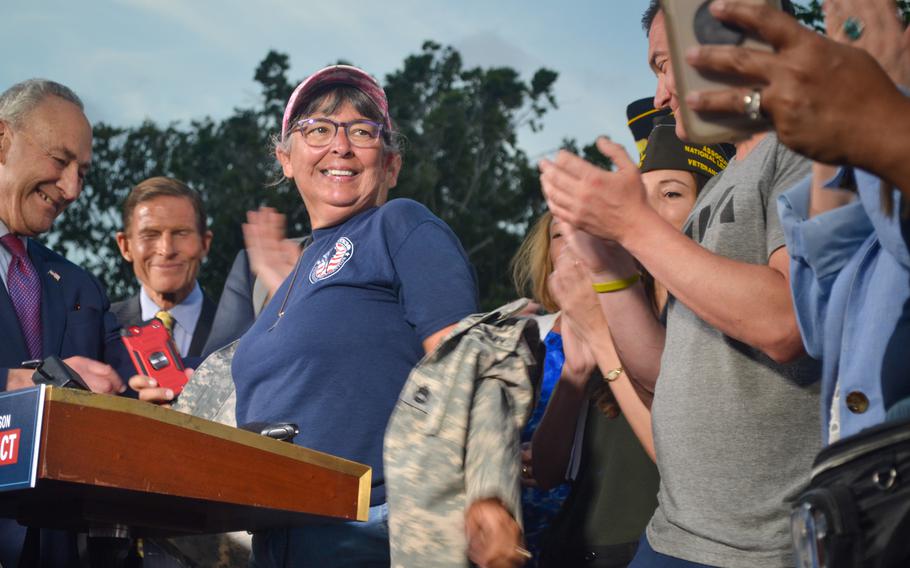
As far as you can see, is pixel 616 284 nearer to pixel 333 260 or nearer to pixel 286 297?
pixel 333 260

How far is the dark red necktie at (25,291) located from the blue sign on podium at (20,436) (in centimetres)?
187

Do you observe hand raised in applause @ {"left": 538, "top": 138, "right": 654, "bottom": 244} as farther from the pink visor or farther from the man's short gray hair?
the man's short gray hair

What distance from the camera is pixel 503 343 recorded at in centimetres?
259

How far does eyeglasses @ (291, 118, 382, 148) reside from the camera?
3480 mm

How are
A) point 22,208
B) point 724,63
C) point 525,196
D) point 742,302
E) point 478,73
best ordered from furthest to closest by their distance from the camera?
1. point 478,73
2. point 525,196
3. point 22,208
4. point 742,302
5. point 724,63

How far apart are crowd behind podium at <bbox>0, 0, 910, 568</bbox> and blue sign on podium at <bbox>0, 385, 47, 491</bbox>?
0.72 m

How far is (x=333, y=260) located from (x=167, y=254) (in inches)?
133

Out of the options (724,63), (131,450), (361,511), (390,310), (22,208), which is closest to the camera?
(724,63)

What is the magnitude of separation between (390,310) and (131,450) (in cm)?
83

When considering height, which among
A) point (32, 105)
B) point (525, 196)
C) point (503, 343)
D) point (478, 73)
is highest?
point (478, 73)

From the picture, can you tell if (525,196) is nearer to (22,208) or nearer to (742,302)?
(22,208)

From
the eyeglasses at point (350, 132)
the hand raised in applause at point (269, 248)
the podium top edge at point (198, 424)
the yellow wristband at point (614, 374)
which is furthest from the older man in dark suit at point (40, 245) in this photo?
the yellow wristband at point (614, 374)

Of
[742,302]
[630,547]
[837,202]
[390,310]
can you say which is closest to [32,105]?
[390,310]

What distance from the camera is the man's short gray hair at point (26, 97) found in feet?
15.0
